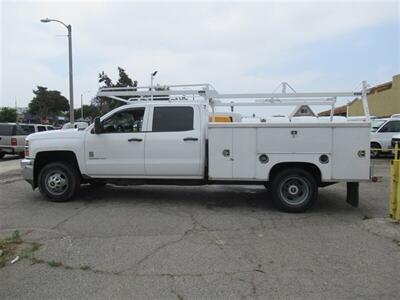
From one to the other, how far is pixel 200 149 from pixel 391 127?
49.0ft

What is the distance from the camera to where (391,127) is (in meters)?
20.0

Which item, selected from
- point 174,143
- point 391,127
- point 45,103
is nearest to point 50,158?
point 174,143

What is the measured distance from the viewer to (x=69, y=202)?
8672 mm

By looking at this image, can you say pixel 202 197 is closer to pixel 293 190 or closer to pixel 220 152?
pixel 220 152

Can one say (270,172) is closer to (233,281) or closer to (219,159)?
(219,159)

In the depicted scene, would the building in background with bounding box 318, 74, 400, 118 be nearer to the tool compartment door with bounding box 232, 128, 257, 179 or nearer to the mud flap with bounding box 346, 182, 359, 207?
the mud flap with bounding box 346, 182, 359, 207

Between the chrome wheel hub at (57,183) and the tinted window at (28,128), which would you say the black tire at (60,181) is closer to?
the chrome wheel hub at (57,183)

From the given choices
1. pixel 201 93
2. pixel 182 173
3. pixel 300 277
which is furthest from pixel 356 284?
pixel 201 93

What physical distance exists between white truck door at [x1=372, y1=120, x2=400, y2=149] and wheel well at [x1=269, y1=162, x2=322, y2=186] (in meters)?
13.6

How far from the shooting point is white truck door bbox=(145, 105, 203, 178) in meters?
8.16

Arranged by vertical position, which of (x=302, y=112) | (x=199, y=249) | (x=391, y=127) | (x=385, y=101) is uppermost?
(x=385, y=101)

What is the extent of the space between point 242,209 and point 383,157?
1510 cm

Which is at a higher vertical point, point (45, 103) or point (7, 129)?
point (45, 103)

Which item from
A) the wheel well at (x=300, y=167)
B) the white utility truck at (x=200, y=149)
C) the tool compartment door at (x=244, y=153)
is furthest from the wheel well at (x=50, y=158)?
the wheel well at (x=300, y=167)
